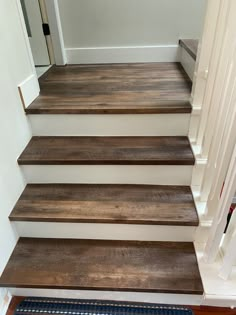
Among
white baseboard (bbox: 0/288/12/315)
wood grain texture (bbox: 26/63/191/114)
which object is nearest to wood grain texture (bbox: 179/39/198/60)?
wood grain texture (bbox: 26/63/191/114)

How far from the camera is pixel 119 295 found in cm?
107

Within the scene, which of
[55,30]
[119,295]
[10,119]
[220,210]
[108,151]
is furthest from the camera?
[55,30]

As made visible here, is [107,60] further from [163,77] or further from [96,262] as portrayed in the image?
[96,262]

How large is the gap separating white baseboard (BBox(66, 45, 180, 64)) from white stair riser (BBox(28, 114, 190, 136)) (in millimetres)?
984

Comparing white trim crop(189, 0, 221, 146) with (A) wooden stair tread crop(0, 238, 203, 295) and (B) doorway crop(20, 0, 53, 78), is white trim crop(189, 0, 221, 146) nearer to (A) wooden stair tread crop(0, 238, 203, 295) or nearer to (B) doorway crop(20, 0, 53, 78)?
(A) wooden stair tread crop(0, 238, 203, 295)

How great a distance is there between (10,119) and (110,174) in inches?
22.8

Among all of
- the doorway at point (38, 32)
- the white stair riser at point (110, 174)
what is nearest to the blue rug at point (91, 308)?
the white stair riser at point (110, 174)

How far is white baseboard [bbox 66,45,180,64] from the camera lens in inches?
80.7

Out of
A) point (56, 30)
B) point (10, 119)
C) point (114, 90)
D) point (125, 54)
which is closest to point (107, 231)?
point (10, 119)

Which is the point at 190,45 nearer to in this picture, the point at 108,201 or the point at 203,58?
the point at 203,58

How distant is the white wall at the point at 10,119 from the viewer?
111 centimetres

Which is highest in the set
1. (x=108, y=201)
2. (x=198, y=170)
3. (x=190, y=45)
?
(x=190, y=45)

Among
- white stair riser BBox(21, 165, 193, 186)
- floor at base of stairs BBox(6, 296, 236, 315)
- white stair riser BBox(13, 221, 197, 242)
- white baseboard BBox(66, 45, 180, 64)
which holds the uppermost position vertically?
white baseboard BBox(66, 45, 180, 64)

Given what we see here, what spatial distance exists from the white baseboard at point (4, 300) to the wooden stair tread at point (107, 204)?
32 cm
